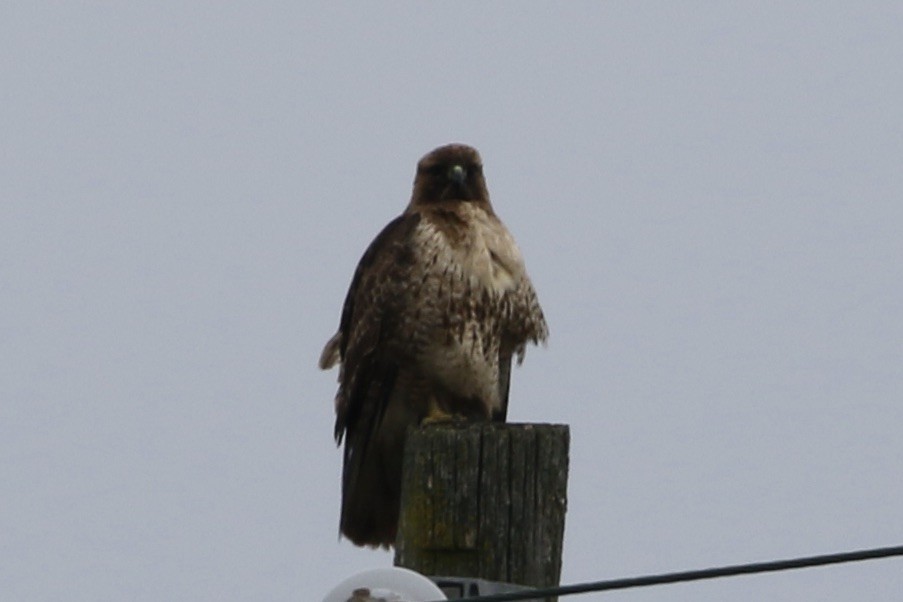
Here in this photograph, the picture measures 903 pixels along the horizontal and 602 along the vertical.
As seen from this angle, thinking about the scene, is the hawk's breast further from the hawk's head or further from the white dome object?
the white dome object

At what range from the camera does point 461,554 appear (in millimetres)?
4188

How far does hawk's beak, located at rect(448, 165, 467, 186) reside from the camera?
23.7 feet

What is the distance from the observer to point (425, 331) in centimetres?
662

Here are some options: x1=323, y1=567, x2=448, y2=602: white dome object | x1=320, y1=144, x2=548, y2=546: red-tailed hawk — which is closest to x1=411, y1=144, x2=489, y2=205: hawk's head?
x1=320, y1=144, x2=548, y2=546: red-tailed hawk

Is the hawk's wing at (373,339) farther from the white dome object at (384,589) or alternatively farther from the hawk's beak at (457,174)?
the white dome object at (384,589)

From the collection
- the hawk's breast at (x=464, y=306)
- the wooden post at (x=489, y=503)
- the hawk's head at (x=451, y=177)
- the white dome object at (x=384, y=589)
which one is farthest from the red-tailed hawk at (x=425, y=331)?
the white dome object at (x=384, y=589)

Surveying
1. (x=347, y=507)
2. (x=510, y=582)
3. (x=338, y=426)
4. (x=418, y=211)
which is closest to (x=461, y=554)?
(x=510, y=582)

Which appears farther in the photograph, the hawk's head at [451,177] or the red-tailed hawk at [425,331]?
the hawk's head at [451,177]

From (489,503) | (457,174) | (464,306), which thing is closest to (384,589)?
(489,503)

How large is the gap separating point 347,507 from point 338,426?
0.48 m

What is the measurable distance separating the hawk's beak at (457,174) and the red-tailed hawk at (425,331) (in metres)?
0.38

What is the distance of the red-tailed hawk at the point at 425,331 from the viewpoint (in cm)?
659

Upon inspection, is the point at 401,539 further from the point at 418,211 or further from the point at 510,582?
the point at 418,211

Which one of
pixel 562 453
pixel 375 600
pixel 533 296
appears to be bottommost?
pixel 375 600
